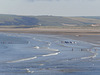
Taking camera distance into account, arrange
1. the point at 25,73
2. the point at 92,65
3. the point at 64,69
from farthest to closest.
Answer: the point at 92,65 → the point at 64,69 → the point at 25,73

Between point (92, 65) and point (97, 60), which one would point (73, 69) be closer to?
point (92, 65)

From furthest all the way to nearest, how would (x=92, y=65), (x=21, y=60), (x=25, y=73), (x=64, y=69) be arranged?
(x=21, y=60), (x=92, y=65), (x=64, y=69), (x=25, y=73)

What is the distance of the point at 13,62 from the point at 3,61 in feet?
4.51

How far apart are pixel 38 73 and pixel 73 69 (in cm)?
415

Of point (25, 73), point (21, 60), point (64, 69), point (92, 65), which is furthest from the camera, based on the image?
point (21, 60)

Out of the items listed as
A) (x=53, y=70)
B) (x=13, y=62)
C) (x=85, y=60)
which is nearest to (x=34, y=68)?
(x=53, y=70)

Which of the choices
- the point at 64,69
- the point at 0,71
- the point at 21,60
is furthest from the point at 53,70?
the point at 21,60

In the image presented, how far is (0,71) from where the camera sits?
3362cm

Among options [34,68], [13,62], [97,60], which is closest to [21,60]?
[13,62]

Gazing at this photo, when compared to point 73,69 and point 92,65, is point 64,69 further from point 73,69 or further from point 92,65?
point 92,65

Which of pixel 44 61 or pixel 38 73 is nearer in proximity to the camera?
pixel 38 73

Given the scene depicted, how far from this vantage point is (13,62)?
39719mm

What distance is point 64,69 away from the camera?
35.5 metres

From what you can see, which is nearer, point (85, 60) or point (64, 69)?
point (64, 69)
